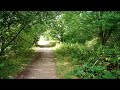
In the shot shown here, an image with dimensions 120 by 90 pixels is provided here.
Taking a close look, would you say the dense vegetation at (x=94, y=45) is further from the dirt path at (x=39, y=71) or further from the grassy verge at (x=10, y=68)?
the grassy verge at (x=10, y=68)

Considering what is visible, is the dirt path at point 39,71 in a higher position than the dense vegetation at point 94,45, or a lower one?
lower

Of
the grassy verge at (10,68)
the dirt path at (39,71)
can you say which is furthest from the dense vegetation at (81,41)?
the dirt path at (39,71)

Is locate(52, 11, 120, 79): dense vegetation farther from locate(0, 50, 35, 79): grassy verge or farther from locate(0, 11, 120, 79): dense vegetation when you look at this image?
locate(0, 50, 35, 79): grassy verge

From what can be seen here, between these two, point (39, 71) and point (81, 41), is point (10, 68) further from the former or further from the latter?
point (81, 41)

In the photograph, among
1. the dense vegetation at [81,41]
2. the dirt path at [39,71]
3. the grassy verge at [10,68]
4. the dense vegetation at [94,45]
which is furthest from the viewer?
the dense vegetation at [81,41]

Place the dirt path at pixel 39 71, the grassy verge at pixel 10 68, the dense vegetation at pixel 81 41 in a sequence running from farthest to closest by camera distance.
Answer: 1. the dense vegetation at pixel 81 41
2. the dirt path at pixel 39 71
3. the grassy verge at pixel 10 68

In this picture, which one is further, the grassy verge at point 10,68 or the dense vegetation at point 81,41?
the dense vegetation at point 81,41

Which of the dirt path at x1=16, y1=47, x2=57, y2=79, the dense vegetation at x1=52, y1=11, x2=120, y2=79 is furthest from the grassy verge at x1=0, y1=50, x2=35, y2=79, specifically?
the dense vegetation at x1=52, y1=11, x2=120, y2=79

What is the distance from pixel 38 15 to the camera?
19.5m

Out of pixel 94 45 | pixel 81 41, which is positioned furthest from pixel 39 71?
pixel 81 41

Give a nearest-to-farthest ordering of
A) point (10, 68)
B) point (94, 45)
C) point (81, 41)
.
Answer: point (10, 68) → point (94, 45) → point (81, 41)
